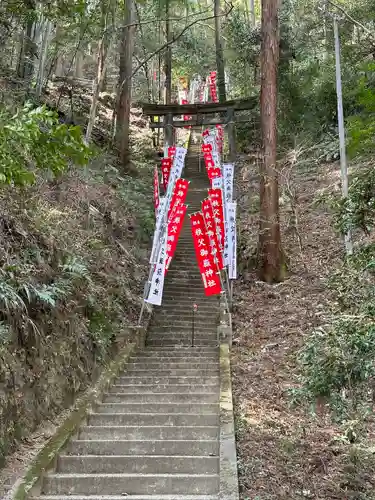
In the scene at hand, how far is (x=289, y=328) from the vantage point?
10766mm

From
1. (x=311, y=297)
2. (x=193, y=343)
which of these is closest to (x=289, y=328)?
(x=311, y=297)

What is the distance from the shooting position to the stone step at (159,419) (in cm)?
684

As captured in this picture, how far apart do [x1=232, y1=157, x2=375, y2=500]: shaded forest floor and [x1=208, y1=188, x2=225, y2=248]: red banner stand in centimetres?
188

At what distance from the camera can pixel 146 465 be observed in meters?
5.53

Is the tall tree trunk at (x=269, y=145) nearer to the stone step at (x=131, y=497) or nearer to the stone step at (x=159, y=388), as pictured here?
the stone step at (x=159, y=388)

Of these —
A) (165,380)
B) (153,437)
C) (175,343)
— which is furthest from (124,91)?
(153,437)

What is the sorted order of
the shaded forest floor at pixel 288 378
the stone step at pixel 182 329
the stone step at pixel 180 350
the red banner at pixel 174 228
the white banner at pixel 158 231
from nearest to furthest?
the shaded forest floor at pixel 288 378
the stone step at pixel 180 350
the white banner at pixel 158 231
the red banner at pixel 174 228
the stone step at pixel 182 329

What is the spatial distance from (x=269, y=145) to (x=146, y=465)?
9.24 m

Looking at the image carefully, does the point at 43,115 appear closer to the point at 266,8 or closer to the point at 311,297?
the point at 311,297

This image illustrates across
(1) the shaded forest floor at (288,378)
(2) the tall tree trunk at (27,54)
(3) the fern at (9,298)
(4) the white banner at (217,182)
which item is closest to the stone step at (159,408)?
(1) the shaded forest floor at (288,378)

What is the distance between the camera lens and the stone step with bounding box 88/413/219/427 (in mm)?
6840

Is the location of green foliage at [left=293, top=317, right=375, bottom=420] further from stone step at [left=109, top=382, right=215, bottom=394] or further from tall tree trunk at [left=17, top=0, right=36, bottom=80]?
tall tree trunk at [left=17, top=0, right=36, bottom=80]

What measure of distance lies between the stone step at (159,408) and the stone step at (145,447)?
1.15 meters

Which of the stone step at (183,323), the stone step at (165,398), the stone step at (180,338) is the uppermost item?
the stone step at (183,323)
